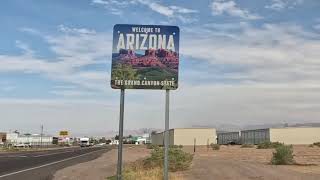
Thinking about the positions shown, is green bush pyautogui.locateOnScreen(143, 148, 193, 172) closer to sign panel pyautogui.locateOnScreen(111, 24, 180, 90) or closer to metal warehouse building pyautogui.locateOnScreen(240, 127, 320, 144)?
sign panel pyautogui.locateOnScreen(111, 24, 180, 90)

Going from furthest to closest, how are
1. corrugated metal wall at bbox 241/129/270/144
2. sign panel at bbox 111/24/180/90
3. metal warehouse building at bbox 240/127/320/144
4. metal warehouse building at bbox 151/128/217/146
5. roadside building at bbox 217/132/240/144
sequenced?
roadside building at bbox 217/132/240/144, metal warehouse building at bbox 151/128/217/146, corrugated metal wall at bbox 241/129/270/144, metal warehouse building at bbox 240/127/320/144, sign panel at bbox 111/24/180/90

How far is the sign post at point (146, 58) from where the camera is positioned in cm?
1152

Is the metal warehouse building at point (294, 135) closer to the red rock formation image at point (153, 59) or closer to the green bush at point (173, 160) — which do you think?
the green bush at point (173, 160)

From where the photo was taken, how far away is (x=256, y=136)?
472ft

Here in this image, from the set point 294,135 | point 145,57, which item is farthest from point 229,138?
point 145,57

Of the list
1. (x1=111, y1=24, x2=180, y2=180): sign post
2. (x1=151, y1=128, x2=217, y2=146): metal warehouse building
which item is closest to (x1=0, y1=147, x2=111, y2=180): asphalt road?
(x1=111, y1=24, x2=180, y2=180): sign post

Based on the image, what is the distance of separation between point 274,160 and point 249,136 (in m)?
119

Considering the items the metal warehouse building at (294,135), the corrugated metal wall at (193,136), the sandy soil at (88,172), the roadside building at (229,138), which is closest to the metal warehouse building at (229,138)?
the roadside building at (229,138)

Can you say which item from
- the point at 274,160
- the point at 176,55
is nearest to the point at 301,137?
the point at 274,160

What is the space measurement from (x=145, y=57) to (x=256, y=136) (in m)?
135

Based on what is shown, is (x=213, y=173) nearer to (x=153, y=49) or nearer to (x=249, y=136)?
(x=153, y=49)

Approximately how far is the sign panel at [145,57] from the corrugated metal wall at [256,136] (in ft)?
403

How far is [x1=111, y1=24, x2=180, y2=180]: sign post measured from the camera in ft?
37.8

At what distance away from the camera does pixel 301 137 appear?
428ft
